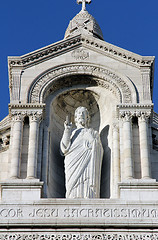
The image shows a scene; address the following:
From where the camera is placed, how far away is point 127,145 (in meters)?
29.7

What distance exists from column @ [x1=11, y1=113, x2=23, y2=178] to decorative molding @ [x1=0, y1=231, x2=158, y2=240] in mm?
3215

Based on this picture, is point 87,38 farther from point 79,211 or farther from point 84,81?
point 79,211

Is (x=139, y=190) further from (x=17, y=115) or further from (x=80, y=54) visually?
(x=80, y=54)

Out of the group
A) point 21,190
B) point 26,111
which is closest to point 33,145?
point 26,111

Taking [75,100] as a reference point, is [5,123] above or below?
below

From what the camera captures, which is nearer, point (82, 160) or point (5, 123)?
point (82, 160)

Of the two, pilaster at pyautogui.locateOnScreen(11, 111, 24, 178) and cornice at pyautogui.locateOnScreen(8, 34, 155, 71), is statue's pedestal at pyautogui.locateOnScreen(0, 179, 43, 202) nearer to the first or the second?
pilaster at pyautogui.locateOnScreen(11, 111, 24, 178)

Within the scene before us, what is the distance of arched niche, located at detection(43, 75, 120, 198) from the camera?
99.3 ft

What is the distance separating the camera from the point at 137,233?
26172mm

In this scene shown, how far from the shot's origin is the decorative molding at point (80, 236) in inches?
1023

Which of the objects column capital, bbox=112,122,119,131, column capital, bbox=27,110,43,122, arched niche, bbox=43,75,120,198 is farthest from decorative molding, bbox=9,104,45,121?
column capital, bbox=112,122,119,131

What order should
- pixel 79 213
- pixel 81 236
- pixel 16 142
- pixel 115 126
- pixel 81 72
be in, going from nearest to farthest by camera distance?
pixel 81 236, pixel 79 213, pixel 16 142, pixel 115 126, pixel 81 72

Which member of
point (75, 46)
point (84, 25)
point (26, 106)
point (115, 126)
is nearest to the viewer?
point (26, 106)

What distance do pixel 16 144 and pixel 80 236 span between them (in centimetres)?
508
